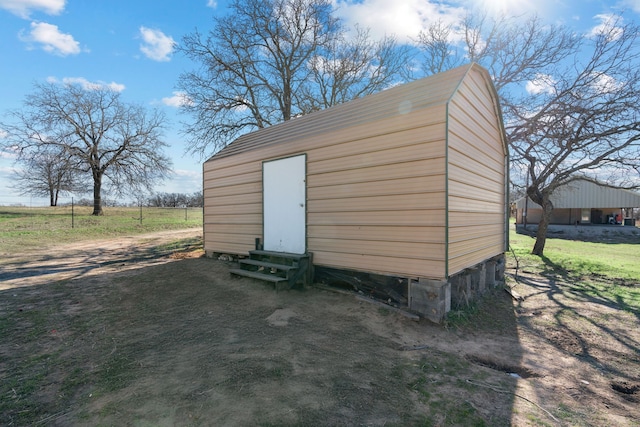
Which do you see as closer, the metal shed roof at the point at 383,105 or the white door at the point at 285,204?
the metal shed roof at the point at 383,105

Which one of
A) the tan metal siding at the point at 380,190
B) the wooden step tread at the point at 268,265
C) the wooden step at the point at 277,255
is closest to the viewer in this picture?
the tan metal siding at the point at 380,190

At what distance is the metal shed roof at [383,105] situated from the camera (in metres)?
4.48

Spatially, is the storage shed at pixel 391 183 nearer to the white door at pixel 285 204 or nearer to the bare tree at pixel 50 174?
the white door at pixel 285 204

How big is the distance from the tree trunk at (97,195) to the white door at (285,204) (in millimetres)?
17951

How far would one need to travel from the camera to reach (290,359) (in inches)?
121

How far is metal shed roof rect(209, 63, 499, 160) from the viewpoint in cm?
448

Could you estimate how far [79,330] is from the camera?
3.84 meters

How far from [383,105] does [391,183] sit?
1355mm

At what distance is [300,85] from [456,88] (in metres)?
11.4

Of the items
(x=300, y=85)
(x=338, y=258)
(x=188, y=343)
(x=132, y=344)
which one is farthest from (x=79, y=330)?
(x=300, y=85)

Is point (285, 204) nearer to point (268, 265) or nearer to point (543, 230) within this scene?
point (268, 265)

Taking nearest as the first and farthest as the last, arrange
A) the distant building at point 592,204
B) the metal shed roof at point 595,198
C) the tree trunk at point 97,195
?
the tree trunk at point 97,195, the metal shed roof at point 595,198, the distant building at point 592,204

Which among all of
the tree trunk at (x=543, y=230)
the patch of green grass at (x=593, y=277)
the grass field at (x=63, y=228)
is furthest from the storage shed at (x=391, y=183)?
the grass field at (x=63, y=228)

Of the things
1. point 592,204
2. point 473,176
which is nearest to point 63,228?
point 473,176
